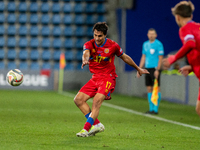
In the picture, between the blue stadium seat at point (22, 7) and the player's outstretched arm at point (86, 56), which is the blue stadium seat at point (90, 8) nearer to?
the blue stadium seat at point (22, 7)

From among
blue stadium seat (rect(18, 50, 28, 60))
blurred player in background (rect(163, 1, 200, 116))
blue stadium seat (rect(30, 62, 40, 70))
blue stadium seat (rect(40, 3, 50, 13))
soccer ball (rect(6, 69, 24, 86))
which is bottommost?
blue stadium seat (rect(30, 62, 40, 70))

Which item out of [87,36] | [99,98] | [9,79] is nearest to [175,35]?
[87,36]

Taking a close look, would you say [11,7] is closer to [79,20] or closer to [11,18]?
[11,18]

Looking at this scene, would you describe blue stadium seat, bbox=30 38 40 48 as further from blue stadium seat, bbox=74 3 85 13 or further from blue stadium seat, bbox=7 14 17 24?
blue stadium seat, bbox=74 3 85 13

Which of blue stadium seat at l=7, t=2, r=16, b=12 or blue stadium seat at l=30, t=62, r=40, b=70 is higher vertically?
blue stadium seat at l=7, t=2, r=16, b=12

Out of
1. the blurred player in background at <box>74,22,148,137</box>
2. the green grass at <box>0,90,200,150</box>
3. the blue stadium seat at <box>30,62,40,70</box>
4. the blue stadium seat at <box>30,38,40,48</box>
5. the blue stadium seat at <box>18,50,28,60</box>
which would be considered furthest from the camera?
the blue stadium seat at <box>30,38,40,48</box>

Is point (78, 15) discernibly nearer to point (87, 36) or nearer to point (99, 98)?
point (87, 36)

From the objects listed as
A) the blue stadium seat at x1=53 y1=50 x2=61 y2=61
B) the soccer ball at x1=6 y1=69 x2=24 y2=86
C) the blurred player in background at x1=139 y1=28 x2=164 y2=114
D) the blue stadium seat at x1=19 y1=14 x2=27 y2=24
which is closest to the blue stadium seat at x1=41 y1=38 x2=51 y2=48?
the blue stadium seat at x1=53 y1=50 x2=61 y2=61

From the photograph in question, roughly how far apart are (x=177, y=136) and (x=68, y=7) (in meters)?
19.5

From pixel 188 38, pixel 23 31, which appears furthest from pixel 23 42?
pixel 188 38

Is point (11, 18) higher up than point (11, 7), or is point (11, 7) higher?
point (11, 7)

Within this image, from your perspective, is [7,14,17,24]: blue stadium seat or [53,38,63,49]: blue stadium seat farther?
[53,38,63,49]: blue stadium seat

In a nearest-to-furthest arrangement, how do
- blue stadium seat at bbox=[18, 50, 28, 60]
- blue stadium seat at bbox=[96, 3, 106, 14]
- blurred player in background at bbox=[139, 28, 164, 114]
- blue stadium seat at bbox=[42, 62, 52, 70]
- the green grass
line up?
the green grass
blurred player in background at bbox=[139, 28, 164, 114]
blue stadium seat at bbox=[42, 62, 52, 70]
blue stadium seat at bbox=[96, 3, 106, 14]
blue stadium seat at bbox=[18, 50, 28, 60]

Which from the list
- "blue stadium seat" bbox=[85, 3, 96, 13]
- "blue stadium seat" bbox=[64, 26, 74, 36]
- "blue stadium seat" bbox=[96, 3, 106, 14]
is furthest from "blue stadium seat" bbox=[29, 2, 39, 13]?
"blue stadium seat" bbox=[96, 3, 106, 14]
